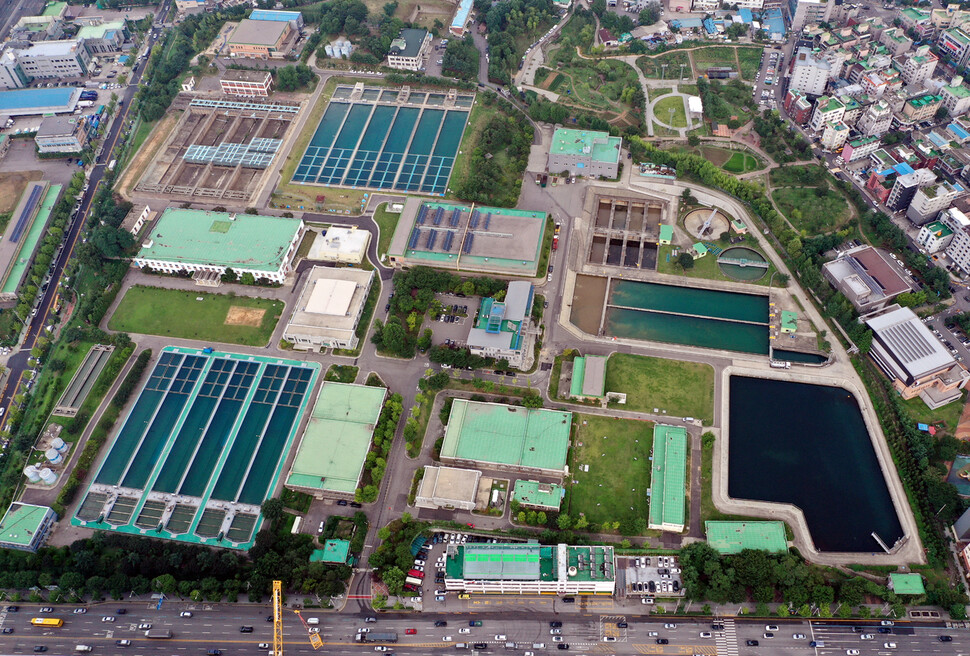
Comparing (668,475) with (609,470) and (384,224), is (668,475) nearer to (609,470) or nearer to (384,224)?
(609,470)

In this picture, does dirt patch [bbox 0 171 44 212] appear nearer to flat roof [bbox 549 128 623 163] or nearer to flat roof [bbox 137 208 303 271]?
flat roof [bbox 137 208 303 271]

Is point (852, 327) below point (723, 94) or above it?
below

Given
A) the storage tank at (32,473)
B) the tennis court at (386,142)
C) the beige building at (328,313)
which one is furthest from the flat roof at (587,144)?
the storage tank at (32,473)

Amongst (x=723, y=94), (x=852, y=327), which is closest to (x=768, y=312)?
(x=852, y=327)

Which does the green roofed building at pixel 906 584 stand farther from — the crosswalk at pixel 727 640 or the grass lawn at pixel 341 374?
the grass lawn at pixel 341 374

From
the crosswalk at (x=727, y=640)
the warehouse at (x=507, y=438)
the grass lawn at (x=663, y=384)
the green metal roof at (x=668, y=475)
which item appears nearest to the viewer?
the crosswalk at (x=727, y=640)

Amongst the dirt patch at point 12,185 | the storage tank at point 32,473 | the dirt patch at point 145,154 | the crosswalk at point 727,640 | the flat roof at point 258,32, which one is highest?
the flat roof at point 258,32

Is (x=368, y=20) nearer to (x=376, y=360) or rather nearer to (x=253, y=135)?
(x=253, y=135)

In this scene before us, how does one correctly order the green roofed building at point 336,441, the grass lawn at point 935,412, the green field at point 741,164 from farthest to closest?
the green field at point 741,164
the grass lawn at point 935,412
the green roofed building at point 336,441
